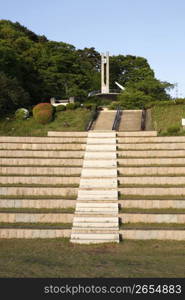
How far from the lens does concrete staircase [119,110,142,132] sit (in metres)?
28.8

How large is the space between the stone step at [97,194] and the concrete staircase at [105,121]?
515 inches

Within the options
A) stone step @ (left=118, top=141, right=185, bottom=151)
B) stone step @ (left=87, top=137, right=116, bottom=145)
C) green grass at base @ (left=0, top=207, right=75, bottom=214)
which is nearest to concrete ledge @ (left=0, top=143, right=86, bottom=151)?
stone step @ (left=87, top=137, right=116, bottom=145)

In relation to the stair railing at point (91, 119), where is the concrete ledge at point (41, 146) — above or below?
below

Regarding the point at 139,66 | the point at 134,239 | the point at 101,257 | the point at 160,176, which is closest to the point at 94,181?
the point at 160,176

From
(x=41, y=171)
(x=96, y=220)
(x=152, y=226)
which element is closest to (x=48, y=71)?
(x=41, y=171)

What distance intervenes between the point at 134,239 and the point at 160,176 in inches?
198

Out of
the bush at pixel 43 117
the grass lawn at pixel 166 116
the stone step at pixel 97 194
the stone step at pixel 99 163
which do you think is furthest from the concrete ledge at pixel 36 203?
the bush at pixel 43 117

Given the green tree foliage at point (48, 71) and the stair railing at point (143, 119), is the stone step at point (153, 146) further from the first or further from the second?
the green tree foliage at point (48, 71)

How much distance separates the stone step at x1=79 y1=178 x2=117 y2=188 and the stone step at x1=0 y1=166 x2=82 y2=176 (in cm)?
121

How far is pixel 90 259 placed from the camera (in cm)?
1034

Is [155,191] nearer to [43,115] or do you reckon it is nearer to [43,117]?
[43,117]

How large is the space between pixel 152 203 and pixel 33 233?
4.83m

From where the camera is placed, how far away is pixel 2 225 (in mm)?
13617

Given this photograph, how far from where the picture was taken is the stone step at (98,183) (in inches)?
658
